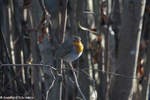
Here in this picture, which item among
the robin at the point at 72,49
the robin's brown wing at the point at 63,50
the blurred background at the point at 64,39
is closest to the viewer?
the blurred background at the point at 64,39

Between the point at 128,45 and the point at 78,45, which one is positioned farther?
the point at 78,45

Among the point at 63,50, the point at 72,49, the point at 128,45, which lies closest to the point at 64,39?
the point at 72,49

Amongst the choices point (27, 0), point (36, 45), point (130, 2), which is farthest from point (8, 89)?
point (130, 2)

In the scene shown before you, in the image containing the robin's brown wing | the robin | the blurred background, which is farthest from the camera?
the robin

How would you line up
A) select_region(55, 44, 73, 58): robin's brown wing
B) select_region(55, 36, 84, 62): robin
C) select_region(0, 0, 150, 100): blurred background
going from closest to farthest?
select_region(0, 0, 150, 100): blurred background, select_region(55, 44, 73, 58): robin's brown wing, select_region(55, 36, 84, 62): robin

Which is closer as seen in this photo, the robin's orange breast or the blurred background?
the blurred background

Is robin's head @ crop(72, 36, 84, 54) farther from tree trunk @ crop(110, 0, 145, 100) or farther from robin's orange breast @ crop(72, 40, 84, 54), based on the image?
tree trunk @ crop(110, 0, 145, 100)

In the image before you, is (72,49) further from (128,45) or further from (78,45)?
(128,45)

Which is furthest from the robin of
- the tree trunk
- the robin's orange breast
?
the tree trunk

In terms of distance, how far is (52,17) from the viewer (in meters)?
1.89

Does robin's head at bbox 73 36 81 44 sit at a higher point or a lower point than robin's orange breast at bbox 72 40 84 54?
higher

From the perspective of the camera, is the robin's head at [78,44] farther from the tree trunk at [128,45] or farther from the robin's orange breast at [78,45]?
the tree trunk at [128,45]

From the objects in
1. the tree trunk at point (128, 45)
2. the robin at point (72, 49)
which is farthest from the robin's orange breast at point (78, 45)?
the tree trunk at point (128, 45)

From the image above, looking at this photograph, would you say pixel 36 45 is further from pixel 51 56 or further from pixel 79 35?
pixel 79 35
